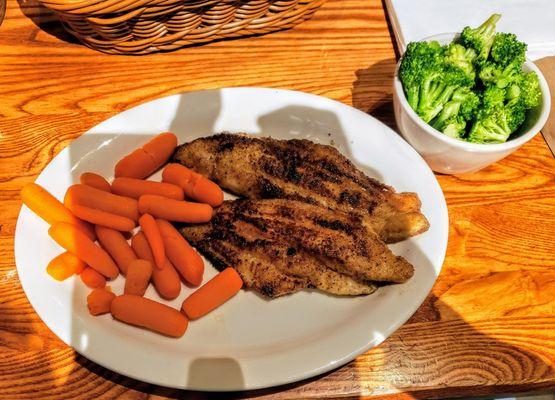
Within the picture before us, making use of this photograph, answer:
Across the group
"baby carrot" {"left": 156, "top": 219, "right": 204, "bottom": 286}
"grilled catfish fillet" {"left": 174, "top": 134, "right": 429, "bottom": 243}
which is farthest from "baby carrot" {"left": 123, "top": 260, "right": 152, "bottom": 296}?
"grilled catfish fillet" {"left": 174, "top": 134, "right": 429, "bottom": 243}

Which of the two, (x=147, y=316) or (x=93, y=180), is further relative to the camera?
(x=93, y=180)

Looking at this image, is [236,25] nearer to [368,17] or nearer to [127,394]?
[368,17]

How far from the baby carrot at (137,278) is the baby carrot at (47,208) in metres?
0.25

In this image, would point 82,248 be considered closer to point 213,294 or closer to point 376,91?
point 213,294

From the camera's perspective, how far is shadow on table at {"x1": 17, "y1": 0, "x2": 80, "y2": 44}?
2.45 meters

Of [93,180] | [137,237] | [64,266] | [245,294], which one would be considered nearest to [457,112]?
[245,294]

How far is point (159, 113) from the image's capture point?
6.77ft

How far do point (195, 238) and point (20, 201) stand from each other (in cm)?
76

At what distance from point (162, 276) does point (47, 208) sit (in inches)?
19.8

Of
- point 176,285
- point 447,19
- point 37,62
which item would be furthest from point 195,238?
point 447,19

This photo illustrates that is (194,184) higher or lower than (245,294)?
higher

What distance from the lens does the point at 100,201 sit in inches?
70.2

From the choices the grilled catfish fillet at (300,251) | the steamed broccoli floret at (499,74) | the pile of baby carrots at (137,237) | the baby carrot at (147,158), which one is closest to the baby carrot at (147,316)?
the pile of baby carrots at (137,237)

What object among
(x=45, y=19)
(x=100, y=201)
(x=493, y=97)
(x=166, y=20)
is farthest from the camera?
(x=45, y=19)
